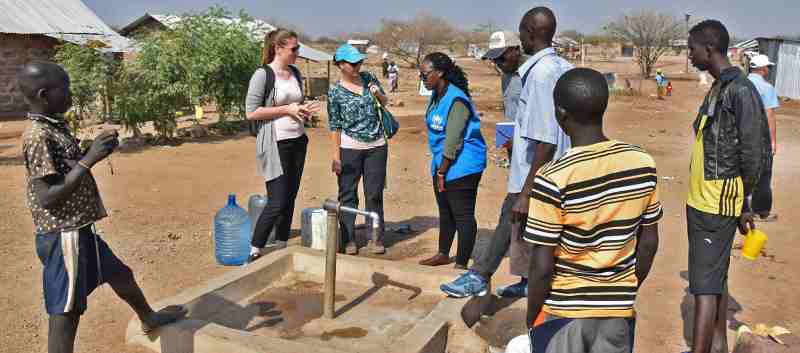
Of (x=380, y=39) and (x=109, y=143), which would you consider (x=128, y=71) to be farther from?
(x=380, y=39)

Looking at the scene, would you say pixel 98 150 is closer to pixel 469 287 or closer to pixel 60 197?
pixel 60 197

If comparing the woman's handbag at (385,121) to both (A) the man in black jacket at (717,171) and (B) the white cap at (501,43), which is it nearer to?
(B) the white cap at (501,43)

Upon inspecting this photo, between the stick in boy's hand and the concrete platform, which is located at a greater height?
the stick in boy's hand

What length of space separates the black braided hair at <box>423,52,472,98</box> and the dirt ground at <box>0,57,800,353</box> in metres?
1.51

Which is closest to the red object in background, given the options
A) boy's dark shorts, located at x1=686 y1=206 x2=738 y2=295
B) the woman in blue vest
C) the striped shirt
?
the striped shirt

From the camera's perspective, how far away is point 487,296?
13.1 feet

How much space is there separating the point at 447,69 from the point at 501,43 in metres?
0.47

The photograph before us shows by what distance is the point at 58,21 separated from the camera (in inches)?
760

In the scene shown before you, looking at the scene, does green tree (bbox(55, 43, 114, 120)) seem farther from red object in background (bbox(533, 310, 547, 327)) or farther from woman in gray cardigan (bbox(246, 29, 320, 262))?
red object in background (bbox(533, 310, 547, 327))

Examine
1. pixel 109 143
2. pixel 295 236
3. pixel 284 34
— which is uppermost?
pixel 284 34

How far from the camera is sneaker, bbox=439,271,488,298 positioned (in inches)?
157

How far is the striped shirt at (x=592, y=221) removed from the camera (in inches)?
87.1

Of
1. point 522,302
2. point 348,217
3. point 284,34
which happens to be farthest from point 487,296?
point 284,34

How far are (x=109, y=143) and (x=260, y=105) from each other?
2.06 meters
